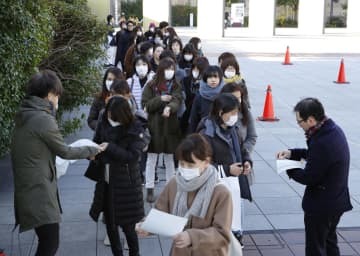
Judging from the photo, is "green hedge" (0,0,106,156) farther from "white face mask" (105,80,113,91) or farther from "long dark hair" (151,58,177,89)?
"long dark hair" (151,58,177,89)

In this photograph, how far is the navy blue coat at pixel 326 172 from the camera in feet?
13.1

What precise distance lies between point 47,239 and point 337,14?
4125 cm

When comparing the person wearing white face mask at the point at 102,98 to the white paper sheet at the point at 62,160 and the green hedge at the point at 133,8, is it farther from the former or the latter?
the green hedge at the point at 133,8

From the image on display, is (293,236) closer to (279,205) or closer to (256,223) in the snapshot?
(256,223)

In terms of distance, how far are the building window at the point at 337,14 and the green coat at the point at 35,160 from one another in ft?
133

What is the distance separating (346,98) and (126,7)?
88.4ft

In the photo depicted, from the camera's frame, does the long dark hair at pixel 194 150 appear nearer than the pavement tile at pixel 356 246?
Yes

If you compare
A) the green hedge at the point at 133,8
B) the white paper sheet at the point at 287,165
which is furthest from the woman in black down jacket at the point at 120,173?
the green hedge at the point at 133,8

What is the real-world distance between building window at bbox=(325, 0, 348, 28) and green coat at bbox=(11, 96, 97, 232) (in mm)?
40459

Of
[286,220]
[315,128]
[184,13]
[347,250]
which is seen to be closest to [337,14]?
[184,13]

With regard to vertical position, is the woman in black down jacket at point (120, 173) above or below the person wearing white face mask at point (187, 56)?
below

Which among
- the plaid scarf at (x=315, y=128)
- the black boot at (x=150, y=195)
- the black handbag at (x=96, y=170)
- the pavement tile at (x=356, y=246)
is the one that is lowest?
the pavement tile at (x=356, y=246)

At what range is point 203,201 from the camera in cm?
322

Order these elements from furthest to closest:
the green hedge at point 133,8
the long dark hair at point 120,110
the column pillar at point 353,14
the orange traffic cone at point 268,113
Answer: the column pillar at point 353,14
the green hedge at point 133,8
the orange traffic cone at point 268,113
the long dark hair at point 120,110
